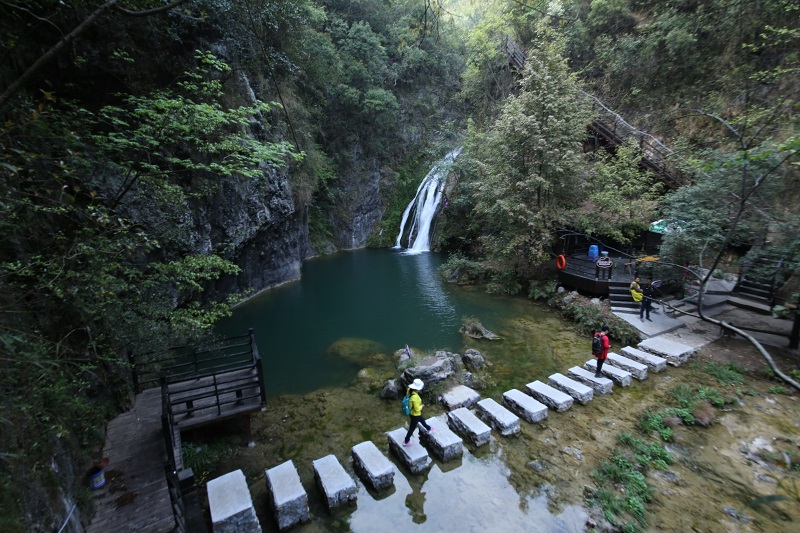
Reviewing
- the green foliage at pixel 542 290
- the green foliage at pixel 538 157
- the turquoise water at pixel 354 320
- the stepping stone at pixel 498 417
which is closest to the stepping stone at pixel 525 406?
the stepping stone at pixel 498 417

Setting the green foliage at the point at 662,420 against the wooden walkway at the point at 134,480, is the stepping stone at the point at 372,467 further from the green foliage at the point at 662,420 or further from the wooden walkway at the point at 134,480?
the green foliage at the point at 662,420

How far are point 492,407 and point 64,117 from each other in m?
9.66

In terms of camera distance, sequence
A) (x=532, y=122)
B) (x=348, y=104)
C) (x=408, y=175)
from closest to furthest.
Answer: (x=532, y=122) → (x=348, y=104) → (x=408, y=175)

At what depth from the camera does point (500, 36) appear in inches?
945

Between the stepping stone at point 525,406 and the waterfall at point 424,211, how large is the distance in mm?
20331

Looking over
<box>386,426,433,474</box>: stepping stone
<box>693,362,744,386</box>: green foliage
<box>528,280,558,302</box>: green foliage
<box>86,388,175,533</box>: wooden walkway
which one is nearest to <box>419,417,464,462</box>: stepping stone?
<box>386,426,433,474</box>: stepping stone

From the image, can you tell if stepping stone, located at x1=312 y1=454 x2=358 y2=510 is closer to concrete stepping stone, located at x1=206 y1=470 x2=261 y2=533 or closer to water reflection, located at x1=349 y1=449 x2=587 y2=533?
water reflection, located at x1=349 y1=449 x2=587 y2=533

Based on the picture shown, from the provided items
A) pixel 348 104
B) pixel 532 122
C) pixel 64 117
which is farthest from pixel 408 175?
pixel 64 117

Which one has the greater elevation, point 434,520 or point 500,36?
point 500,36

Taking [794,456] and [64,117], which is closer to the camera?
[64,117]

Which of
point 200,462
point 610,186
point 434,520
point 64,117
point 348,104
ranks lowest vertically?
point 434,520

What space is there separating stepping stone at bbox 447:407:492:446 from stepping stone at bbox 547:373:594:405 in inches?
99.4

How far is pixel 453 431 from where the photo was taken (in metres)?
7.62

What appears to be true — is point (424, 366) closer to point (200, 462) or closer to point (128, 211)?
point (200, 462)
